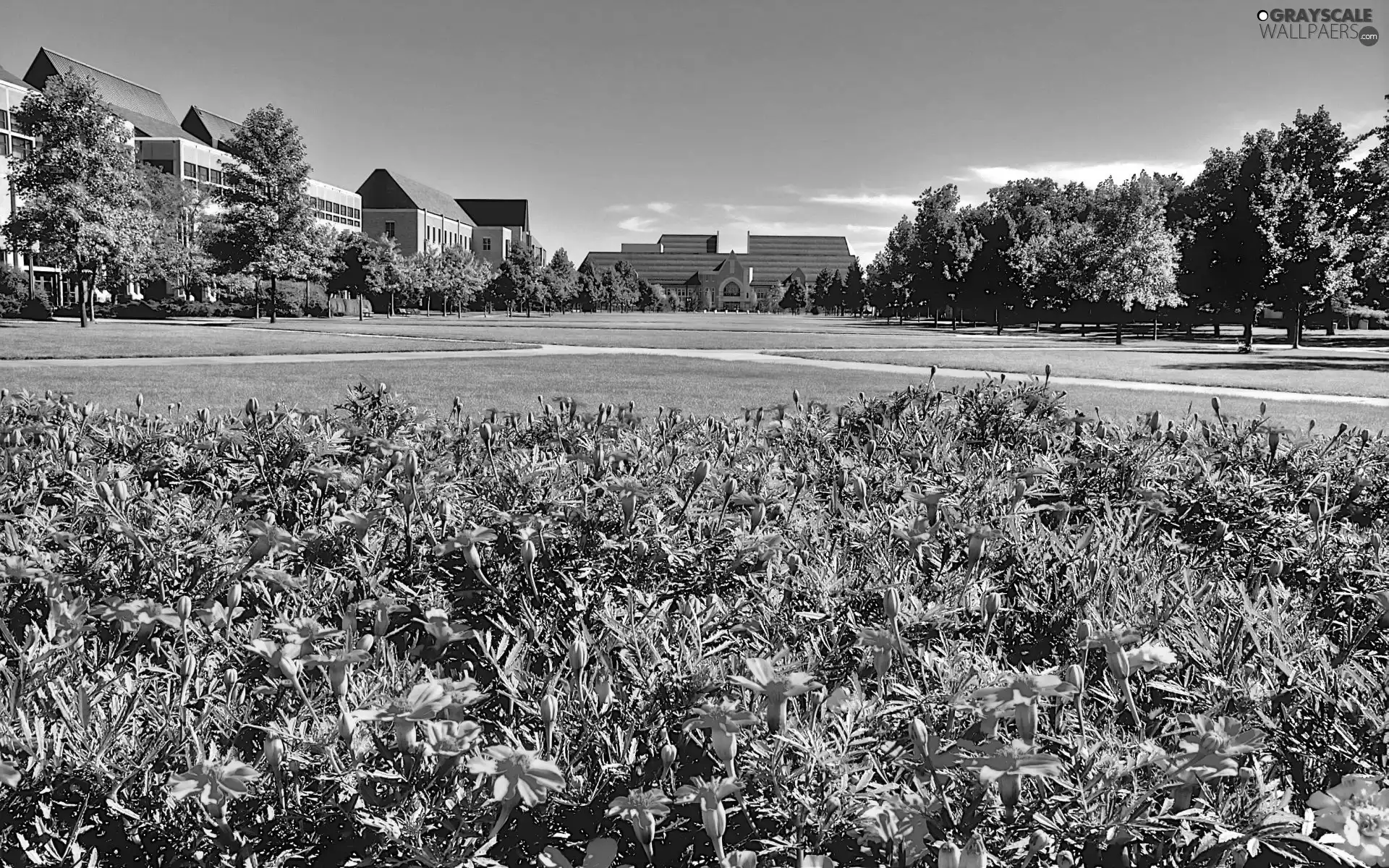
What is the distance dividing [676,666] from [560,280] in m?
93.0

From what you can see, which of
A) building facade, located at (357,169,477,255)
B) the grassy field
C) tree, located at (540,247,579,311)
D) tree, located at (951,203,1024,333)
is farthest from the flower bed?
building facade, located at (357,169,477,255)

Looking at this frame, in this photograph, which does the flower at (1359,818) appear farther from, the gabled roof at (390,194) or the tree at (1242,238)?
the gabled roof at (390,194)

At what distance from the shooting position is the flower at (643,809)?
120 centimetres

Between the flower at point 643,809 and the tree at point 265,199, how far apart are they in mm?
45451

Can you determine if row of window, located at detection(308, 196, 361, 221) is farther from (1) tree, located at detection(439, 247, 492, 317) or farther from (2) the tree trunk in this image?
(2) the tree trunk

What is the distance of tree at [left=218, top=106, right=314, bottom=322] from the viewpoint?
4209cm

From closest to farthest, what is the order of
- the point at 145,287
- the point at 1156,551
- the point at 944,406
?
1. the point at 1156,551
2. the point at 944,406
3. the point at 145,287

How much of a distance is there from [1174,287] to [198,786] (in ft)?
146

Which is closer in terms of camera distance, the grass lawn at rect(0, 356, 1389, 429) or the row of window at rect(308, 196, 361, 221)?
the grass lawn at rect(0, 356, 1389, 429)

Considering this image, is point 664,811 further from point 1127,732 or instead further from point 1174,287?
point 1174,287

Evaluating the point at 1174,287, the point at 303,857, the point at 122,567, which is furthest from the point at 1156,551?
the point at 1174,287

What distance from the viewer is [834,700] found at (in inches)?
55.8

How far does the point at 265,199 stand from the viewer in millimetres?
42531

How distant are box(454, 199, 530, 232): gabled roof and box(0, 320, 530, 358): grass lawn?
413 feet
